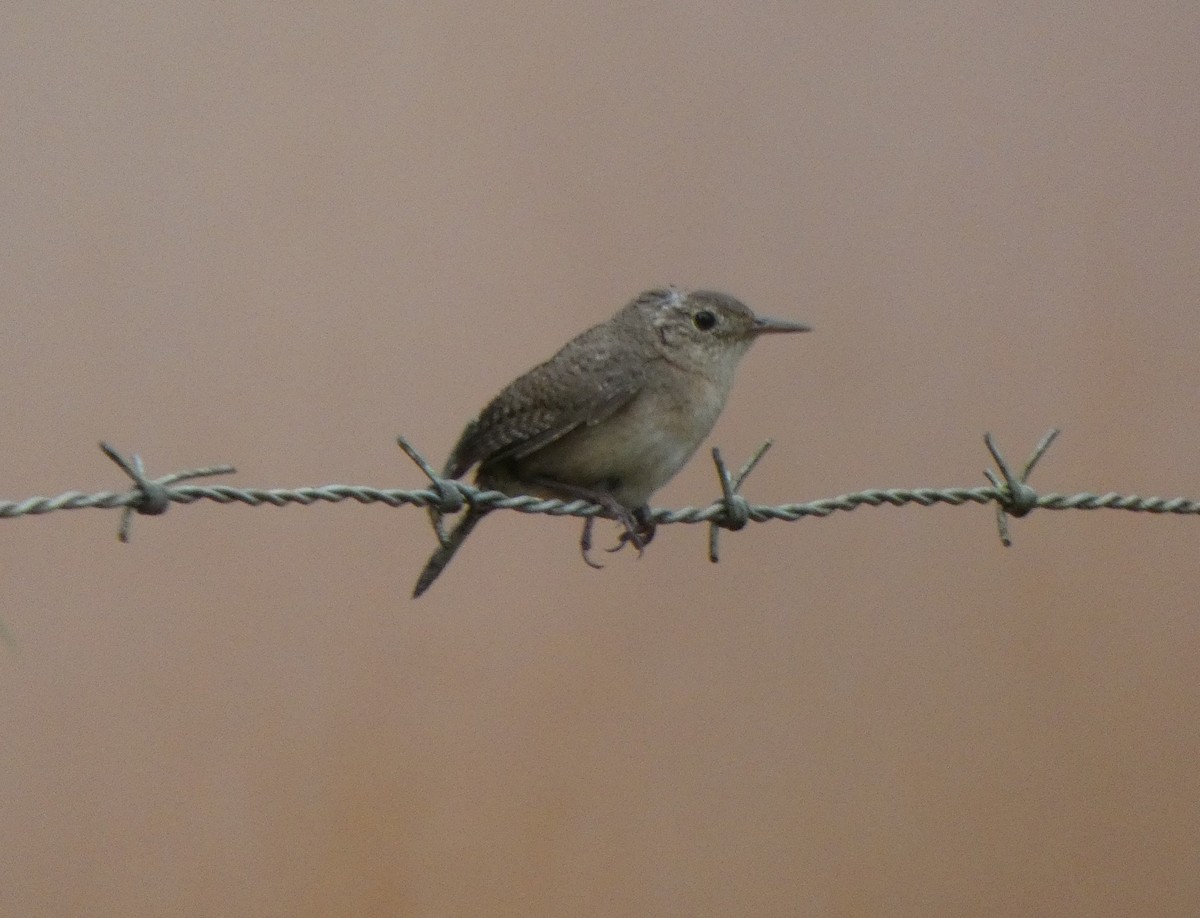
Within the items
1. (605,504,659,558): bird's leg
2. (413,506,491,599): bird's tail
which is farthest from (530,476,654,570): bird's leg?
(413,506,491,599): bird's tail

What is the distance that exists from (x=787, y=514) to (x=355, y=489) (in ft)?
3.05

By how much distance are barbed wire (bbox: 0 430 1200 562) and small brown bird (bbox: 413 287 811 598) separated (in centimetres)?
13

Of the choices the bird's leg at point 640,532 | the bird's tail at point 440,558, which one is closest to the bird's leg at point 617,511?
the bird's leg at point 640,532

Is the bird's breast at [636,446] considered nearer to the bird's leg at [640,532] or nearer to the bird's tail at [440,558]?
the bird's leg at [640,532]

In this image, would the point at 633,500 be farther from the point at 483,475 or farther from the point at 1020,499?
the point at 1020,499

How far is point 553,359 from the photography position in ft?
11.7

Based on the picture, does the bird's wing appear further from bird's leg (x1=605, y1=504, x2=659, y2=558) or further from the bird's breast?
bird's leg (x1=605, y1=504, x2=659, y2=558)

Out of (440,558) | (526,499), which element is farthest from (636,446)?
(526,499)

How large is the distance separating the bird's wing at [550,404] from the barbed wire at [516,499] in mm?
205

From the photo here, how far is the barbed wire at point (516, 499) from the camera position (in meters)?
2.12

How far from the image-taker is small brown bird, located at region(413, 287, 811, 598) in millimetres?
3379

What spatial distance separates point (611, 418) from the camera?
344cm

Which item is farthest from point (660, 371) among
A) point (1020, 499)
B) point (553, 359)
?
point (1020, 499)

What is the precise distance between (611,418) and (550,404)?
0.17 m
